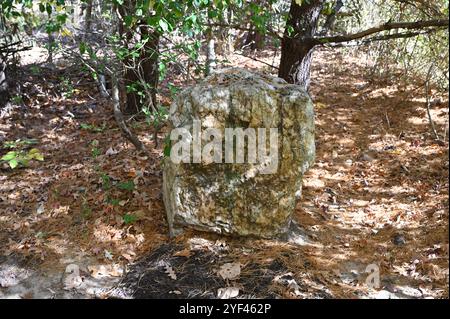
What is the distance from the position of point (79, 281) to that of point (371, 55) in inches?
314

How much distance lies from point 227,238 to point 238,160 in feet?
2.90

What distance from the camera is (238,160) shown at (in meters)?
4.09

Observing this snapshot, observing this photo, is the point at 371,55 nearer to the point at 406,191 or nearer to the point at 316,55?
the point at 316,55

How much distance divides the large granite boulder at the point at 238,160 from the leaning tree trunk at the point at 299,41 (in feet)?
5.80

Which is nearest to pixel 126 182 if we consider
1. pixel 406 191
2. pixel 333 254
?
pixel 333 254

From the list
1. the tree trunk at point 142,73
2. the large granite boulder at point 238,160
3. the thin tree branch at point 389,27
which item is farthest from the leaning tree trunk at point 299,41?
the tree trunk at point 142,73

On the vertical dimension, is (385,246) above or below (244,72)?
below

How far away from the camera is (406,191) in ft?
16.6
